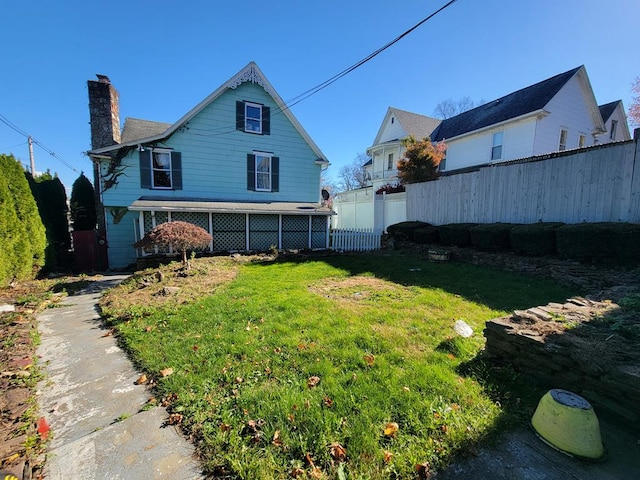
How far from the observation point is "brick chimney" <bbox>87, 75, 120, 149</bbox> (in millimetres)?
11359

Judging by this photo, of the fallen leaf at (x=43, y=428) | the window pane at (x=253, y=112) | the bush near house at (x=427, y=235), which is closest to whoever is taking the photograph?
the fallen leaf at (x=43, y=428)

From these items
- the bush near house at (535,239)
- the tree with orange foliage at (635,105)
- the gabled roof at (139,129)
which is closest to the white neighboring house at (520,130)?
the bush near house at (535,239)

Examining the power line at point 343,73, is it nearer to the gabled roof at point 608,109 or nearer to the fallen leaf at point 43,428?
the fallen leaf at point 43,428

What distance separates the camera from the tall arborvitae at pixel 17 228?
728 cm

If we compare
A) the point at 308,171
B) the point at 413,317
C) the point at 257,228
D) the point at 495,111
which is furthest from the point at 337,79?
the point at 495,111

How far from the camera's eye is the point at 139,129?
44.3ft

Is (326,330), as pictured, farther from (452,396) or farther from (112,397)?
(112,397)

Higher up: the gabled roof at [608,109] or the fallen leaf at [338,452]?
the gabled roof at [608,109]

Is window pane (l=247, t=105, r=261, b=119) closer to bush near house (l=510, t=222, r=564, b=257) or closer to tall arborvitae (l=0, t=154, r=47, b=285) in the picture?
tall arborvitae (l=0, t=154, r=47, b=285)

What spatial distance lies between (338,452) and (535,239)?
788cm

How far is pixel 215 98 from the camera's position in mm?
12234

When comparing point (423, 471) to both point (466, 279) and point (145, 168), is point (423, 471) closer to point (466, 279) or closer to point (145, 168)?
point (466, 279)

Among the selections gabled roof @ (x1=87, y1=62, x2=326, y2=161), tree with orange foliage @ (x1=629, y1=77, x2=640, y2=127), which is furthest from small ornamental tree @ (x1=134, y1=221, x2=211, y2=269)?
tree with orange foliage @ (x1=629, y1=77, x2=640, y2=127)

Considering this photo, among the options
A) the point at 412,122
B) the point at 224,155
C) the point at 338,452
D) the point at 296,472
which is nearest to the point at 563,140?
the point at 412,122
